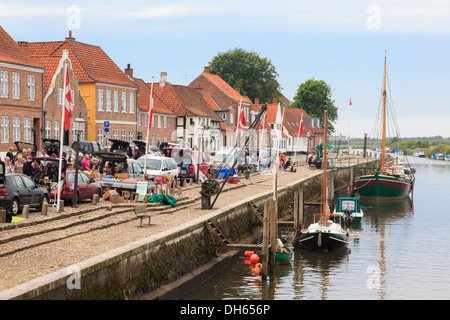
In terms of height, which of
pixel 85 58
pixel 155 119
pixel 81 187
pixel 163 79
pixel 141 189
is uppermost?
pixel 163 79

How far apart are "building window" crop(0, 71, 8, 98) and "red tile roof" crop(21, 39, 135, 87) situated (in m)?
12.2

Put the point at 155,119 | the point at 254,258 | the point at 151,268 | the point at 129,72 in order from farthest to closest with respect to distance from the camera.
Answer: the point at 129,72, the point at 155,119, the point at 254,258, the point at 151,268

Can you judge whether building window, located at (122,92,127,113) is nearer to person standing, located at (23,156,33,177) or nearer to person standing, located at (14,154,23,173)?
person standing, located at (14,154,23,173)

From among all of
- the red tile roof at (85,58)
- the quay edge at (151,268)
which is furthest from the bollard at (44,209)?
the red tile roof at (85,58)

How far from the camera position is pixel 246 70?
11019 cm

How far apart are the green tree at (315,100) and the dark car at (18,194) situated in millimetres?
105763

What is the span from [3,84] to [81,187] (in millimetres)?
18899

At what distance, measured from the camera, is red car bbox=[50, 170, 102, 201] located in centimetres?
2681

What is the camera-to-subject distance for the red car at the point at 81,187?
88.0 ft

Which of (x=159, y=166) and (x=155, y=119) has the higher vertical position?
(x=155, y=119)

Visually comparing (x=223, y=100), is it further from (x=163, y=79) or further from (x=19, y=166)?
(x=19, y=166)

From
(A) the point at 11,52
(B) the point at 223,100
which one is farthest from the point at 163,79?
(A) the point at 11,52

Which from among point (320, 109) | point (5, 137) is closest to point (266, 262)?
point (5, 137)
